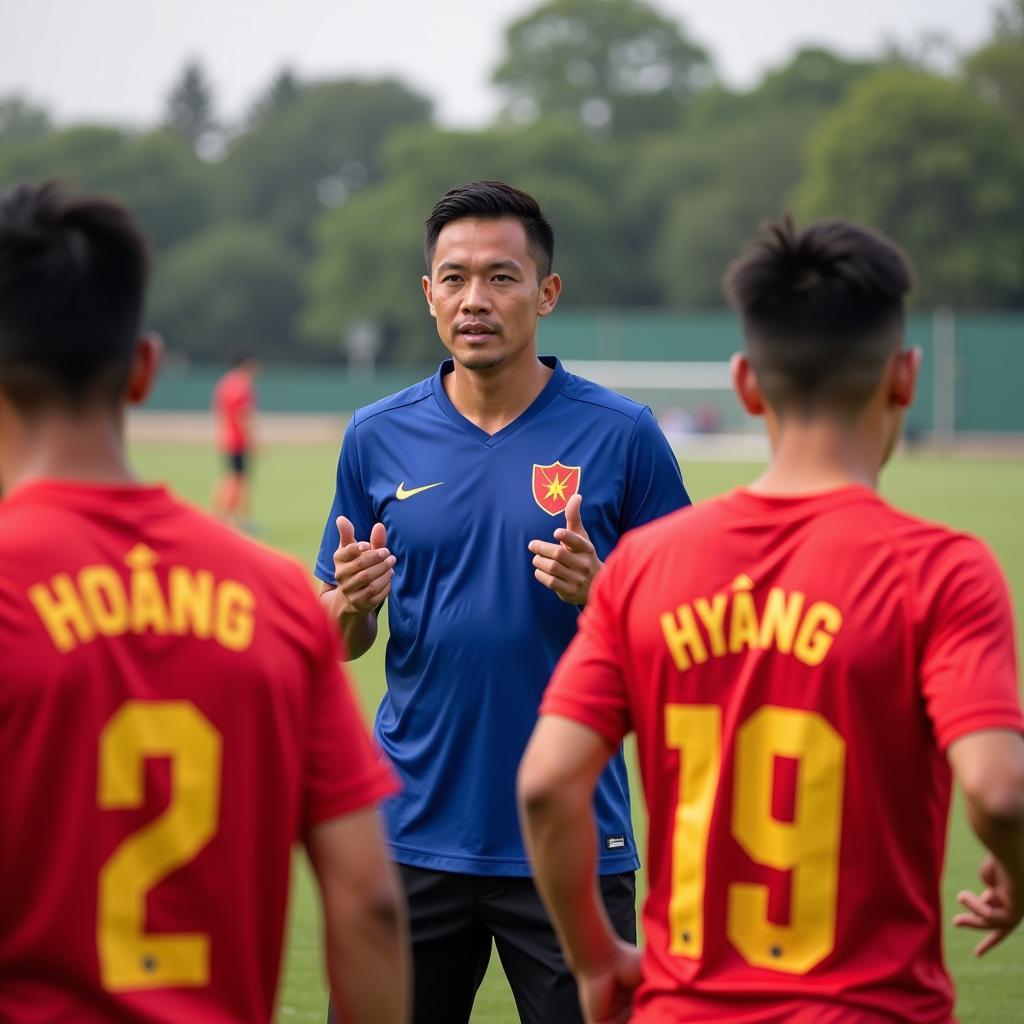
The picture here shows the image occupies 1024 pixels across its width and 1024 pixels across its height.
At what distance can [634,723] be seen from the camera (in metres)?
2.93

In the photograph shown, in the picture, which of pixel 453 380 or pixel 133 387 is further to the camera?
pixel 453 380

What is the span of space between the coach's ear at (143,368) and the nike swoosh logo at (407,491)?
1933 millimetres

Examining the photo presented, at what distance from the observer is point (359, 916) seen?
262 cm

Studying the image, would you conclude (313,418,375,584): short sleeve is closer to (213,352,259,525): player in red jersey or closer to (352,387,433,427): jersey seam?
(352,387,433,427): jersey seam

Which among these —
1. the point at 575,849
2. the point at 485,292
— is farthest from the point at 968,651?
the point at 485,292

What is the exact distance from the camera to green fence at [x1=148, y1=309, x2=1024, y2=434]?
1923 inches

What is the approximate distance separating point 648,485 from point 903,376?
169cm

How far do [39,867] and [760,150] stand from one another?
7660cm

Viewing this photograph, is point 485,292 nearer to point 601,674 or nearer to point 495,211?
point 495,211

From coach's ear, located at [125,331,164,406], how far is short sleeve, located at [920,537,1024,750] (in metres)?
1.18

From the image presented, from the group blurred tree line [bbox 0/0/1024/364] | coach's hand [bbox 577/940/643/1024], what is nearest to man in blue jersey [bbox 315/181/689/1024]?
coach's hand [bbox 577/940/643/1024]

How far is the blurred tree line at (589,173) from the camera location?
65375mm

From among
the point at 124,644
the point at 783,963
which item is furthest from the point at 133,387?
the point at 783,963

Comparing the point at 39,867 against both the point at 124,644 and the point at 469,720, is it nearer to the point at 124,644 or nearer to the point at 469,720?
the point at 124,644
